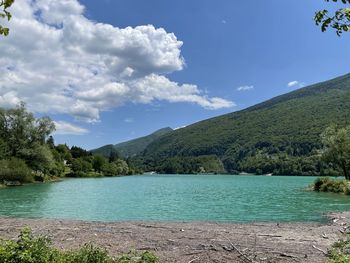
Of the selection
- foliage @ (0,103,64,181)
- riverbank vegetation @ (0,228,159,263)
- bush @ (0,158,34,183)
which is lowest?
riverbank vegetation @ (0,228,159,263)

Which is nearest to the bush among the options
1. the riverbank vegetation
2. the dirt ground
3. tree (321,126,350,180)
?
the dirt ground

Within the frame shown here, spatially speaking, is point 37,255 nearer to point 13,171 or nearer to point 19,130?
point 13,171

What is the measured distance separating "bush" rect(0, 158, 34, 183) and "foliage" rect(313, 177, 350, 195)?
68.0 m

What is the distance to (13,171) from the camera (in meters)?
87.7

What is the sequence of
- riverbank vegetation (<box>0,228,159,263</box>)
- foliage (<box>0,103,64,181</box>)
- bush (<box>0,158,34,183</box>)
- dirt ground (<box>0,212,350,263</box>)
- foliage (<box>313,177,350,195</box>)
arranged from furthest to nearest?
foliage (<box>0,103,64,181</box>), bush (<box>0,158,34,183</box>), foliage (<box>313,177,350,195</box>), dirt ground (<box>0,212,350,263</box>), riverbank vegetation (<box>0,228,159,263</box>)

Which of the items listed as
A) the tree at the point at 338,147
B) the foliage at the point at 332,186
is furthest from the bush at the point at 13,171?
the tree at the point at 338,147

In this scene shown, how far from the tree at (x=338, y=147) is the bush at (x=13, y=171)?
7180 cm

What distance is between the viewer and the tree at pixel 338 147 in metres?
76.7

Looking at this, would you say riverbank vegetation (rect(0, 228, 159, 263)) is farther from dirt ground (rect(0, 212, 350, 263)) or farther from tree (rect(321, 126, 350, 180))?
tree (rect(321, 126, 350, 180))

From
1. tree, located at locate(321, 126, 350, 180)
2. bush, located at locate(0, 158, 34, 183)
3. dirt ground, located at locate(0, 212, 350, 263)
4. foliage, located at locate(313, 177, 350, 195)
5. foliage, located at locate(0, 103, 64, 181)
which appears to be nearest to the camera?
dirt ground, located at locate(0, 212, 350, 263)

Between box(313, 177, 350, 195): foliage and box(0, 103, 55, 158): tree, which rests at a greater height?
box(0, 103, 55, 158): tree

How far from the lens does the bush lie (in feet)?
279

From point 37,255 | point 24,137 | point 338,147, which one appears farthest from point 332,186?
point 24,137

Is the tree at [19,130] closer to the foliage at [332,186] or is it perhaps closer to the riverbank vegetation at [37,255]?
the foliage at [332,186]
